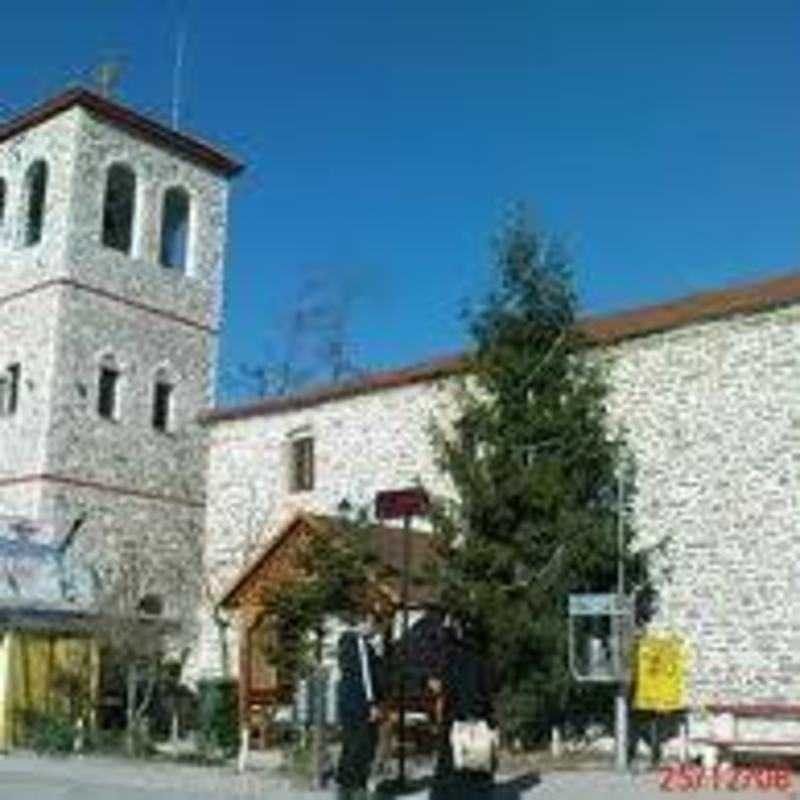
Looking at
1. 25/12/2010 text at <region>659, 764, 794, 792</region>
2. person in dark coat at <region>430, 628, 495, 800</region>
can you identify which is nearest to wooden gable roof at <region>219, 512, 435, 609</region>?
25/12/2010 text at <region>659, 764, 794, 792</region>

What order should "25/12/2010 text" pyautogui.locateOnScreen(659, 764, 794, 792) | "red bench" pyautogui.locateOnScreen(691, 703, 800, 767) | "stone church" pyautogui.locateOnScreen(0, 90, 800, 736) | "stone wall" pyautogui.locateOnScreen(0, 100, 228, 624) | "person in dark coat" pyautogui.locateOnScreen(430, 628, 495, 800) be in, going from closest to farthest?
"person in dark coat" pyautogui.locateOnScreen(430, 628, 495, 800) < "25/12/2010 text" pyautogui.locateOnScreen(659, 764, 794, 792) < "red bench" pyautogui.locateOnScreen(691, 703, 800, 767) < "stone church" pyautogui.locateOnScreen(0, 90, 800, 736) < "stone wall" pyautogui.locateOnScreen(0, 100, 228, 624)

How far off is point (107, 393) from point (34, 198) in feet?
17.0

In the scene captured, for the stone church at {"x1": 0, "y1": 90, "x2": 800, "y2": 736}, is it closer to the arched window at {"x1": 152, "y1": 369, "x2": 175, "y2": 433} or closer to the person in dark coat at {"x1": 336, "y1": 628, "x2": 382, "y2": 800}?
the arched window at {"x1": 152, "y1": 369, "x2": 175, "y2": 433}

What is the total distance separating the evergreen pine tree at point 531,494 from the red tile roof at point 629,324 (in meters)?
1.10

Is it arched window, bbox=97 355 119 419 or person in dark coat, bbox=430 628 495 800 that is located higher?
arched window, bbox=97 355 119 419


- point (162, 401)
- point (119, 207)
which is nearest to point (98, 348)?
point (162, 401)

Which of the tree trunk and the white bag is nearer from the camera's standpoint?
the white bag

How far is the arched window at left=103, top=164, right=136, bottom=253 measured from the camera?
123ft

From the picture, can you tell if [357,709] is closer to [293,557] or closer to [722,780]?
[722,780]

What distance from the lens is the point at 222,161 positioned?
40.2 metres

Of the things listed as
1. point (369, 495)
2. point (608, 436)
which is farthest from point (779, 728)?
point (369, 495)

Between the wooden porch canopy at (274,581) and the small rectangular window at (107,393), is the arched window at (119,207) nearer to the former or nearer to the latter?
the small rectangular window at (107,393)

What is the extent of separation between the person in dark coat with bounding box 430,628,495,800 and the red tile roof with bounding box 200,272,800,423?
14.0m

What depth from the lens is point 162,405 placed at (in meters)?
37.2
